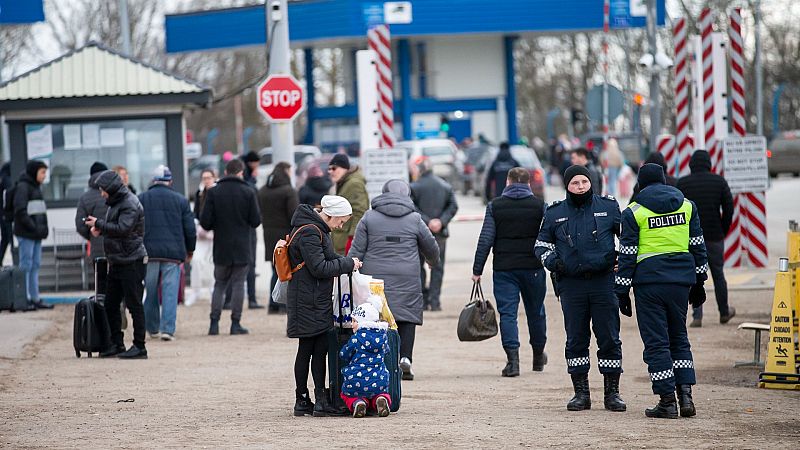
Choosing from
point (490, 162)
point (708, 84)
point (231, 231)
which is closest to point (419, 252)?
point (231, 231)

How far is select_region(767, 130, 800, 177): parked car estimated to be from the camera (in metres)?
50.7

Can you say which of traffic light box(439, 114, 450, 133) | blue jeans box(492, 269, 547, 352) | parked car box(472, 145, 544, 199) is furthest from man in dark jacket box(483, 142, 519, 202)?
traffic light box(439, 114, 450, 133)

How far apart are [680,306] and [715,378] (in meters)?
2.52

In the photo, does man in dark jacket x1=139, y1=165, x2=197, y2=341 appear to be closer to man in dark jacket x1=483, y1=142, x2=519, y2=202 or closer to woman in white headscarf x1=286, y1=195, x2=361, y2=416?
woman in white headscarf x1=286, y1=195, x2=361, y2=416

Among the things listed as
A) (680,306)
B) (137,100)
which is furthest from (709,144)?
(680,306)

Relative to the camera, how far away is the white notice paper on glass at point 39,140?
20312 millimetres

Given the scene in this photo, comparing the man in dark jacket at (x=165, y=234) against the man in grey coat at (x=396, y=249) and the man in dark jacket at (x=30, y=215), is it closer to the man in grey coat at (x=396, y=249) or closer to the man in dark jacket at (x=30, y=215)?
the man in dark jacket at (x=30, y=215)

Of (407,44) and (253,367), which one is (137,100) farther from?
(407,44)

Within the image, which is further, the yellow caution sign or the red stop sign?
the red stop sign

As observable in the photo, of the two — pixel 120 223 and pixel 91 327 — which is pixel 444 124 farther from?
pixel 120 223

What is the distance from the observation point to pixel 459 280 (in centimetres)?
2203

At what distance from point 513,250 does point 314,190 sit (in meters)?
5.65

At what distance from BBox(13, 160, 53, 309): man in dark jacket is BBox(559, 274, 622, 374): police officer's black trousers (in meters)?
9.51

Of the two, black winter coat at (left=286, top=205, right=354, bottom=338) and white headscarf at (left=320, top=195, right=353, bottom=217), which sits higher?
white headscarf at (left=320, top=195, right=353, bottom=217)
